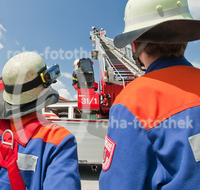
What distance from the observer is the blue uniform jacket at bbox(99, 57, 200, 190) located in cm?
68

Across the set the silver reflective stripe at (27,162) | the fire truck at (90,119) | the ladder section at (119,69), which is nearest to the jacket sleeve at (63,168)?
the silver reflective stripe at (27,162)

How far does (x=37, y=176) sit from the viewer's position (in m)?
1.00

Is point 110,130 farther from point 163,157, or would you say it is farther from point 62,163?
point 62,163

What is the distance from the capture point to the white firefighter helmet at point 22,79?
1.20 metres

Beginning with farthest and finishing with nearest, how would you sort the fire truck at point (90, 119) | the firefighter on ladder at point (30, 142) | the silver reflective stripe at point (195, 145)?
the fire truck at point (90, 119) → the firefighter on ladder at point (30, 142) → the silver reflective stripe at point (195, 145)

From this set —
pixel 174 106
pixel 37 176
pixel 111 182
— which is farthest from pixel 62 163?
pixel 174 106

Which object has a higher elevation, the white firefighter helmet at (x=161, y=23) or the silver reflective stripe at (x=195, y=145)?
the white firefighter helmet at (x=161, y=23)

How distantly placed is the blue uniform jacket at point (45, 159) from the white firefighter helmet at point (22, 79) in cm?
27

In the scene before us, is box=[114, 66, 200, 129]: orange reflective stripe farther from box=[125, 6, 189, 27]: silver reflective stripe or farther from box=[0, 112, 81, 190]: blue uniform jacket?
box=[0, 112, 81, 190]: blue uniform jacket

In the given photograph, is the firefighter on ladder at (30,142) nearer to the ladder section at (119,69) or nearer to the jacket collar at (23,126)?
the jacket collar at (23,126)

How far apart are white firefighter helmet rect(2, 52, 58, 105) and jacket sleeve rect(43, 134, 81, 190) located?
473 mm

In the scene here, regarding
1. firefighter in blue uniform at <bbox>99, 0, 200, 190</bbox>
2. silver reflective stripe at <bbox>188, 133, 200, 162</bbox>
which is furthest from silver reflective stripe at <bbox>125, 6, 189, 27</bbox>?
silver reflective stripe at <bbox>188, 133, 200, 162</bbox>

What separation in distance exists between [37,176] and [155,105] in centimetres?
85

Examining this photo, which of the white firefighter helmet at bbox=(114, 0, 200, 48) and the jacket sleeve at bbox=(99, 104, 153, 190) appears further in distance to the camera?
the white firefighter helmet at bbox=(114, 0, 200, 48)
